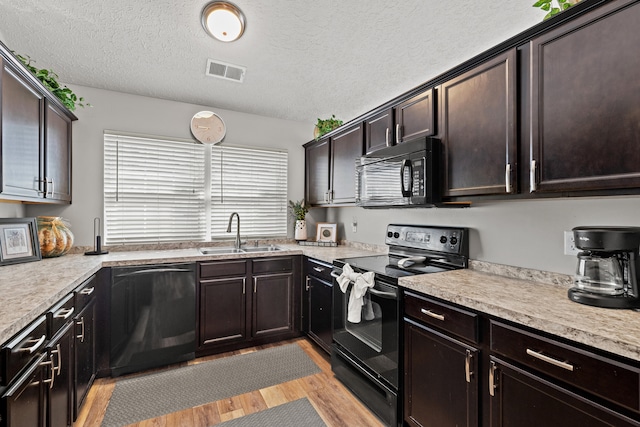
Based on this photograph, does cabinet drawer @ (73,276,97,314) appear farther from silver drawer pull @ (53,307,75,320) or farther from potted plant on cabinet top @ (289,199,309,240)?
potted plant on cabinet top @ (289,199,309,240)

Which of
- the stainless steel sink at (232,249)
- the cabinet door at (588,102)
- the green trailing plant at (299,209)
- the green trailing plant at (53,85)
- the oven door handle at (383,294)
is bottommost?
the oven door handle at (383,294)

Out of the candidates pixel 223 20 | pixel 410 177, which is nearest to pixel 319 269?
pixel 410 177

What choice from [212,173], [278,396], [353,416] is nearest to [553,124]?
[353,416]

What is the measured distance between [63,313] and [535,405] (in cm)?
217

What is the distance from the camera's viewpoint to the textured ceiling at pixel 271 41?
1771 mm

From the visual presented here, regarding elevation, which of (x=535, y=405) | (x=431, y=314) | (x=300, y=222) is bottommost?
(x=535, y=405)

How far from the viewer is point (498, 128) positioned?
5.33 feet

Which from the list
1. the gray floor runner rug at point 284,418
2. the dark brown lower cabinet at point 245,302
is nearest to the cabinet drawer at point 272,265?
the dark brown lower cabinet at point 245,302

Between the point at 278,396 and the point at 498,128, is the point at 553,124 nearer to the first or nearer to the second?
the point at 498,128

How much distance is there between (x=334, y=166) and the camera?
10.6 ft

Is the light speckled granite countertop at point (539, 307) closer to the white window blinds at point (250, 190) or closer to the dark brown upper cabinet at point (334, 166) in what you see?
the dark brown upper cabinet at point (334, 166)

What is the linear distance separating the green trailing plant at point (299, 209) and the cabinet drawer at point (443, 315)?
2.20 metres

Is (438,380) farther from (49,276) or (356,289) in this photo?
(49,276)

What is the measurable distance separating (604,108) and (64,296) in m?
2.66
